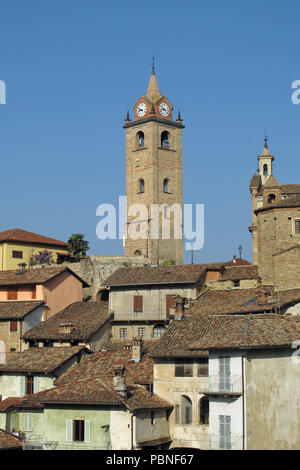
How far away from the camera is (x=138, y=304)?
58312 millimetres

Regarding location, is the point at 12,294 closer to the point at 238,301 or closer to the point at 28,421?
the point at 238,301

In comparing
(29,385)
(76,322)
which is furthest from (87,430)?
(76,322)

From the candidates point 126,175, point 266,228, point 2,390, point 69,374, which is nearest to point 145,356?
point 69,374

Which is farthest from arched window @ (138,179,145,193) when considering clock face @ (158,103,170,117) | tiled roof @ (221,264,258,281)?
tiled roof @ (221,264,258,281)

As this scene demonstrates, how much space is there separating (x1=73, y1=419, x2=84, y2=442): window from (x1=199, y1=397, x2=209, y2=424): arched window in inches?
213

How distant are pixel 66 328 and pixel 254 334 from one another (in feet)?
62.6

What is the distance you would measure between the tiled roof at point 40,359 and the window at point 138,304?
9.89 m

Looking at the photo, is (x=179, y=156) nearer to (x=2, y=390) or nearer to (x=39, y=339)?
(x=39, y=339)

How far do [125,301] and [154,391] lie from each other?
57.8ft

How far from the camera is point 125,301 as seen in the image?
192 ft

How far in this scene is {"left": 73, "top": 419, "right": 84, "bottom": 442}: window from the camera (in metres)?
39.2

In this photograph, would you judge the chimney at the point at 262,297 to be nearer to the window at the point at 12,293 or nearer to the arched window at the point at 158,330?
the arched window at the point at 158,330

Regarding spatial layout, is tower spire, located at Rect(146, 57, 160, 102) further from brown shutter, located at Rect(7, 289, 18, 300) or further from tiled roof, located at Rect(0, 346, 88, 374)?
tiled roof, located at Rect(0, 346, 88, 374)
